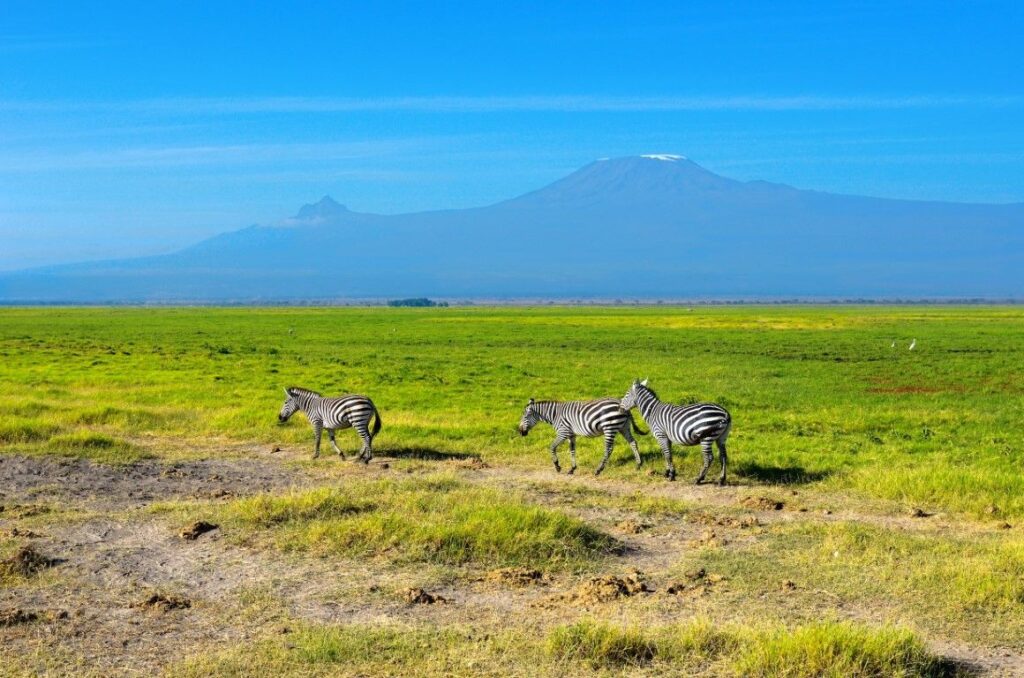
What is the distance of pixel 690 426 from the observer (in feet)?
53.3

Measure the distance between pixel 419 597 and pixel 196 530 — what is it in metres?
3.92

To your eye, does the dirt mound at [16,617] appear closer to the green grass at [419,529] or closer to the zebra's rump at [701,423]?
the green grass at [419,529]

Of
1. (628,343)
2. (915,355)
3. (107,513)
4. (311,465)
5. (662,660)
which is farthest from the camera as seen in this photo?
(628,343)

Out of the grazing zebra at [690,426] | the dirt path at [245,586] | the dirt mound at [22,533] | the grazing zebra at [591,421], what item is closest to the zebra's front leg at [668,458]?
the grazing zebra at [690,426]

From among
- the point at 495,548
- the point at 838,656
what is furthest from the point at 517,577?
the point at 838,656

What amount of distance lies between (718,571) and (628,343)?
5297 cm

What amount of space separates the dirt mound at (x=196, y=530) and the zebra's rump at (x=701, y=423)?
743 centimetres

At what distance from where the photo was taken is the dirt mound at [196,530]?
491 inches

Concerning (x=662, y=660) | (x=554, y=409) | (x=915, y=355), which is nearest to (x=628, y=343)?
(x=915, y=355)

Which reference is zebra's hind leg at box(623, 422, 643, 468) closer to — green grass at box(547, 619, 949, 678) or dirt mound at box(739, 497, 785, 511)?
dirt mound at box(739, 497, 785, 511)

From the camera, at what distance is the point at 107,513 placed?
45.8 feet

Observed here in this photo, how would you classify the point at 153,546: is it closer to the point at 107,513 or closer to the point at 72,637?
the point at 107,513

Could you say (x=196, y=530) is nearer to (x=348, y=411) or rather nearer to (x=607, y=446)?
(x=348, y=411)

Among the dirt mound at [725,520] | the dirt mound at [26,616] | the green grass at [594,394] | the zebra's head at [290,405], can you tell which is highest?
the zebra's head at [290,405]
